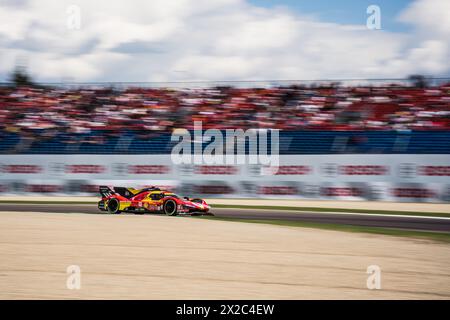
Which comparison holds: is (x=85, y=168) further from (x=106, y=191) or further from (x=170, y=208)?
(x=170, y=208)

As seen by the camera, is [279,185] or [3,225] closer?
[3,225]

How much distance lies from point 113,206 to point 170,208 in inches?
81.0

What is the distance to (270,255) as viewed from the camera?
36.9 ft

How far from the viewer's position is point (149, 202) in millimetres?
19062

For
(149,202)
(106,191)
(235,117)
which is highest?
(235,117)

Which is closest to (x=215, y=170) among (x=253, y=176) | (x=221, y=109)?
(x=253, y=176)

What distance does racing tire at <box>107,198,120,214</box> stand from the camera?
63.7 ft

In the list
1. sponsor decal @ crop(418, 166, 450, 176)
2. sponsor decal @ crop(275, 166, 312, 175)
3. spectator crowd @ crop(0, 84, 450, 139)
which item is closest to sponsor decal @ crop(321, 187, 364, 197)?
sponsor decal @ crop(275, 166, 312, 175)

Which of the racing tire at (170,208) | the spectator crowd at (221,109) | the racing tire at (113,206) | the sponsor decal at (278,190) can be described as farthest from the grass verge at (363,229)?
the spectator crowd at (221,109)

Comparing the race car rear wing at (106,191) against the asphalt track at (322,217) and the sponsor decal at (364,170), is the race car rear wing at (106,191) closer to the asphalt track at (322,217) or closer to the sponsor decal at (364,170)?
the asphalt track at (322,217)

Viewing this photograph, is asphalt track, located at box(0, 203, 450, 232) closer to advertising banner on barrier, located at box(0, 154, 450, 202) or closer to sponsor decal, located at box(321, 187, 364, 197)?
advertising banner on barrier, located at box(0, 154, 450, 202)

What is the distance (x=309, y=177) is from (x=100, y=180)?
9272mm
